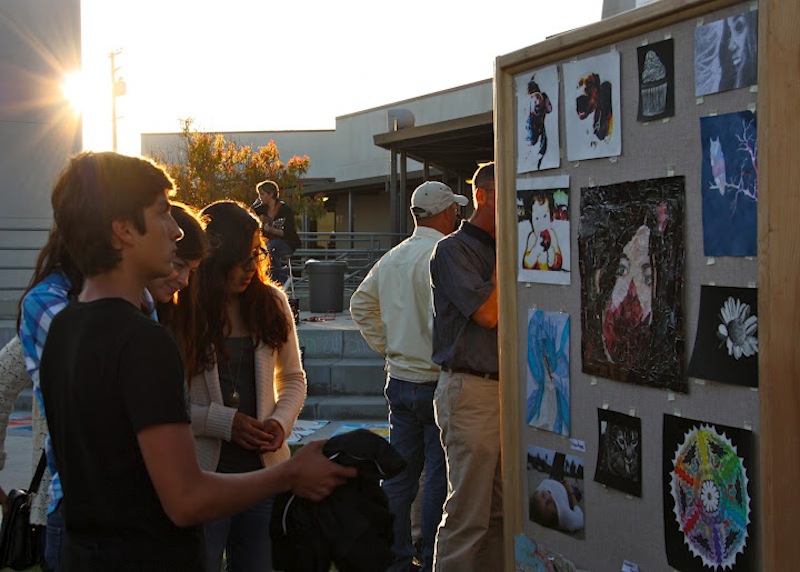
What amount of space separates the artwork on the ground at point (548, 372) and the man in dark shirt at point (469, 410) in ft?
2.94

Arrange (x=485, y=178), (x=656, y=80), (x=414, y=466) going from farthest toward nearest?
(x=414, y=466)
(x=485, y=178)
(x=656, y=80)

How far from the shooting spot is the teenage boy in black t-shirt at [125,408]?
6.61ft

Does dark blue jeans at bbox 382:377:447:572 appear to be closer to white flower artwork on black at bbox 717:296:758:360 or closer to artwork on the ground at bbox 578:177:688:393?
artwork on the ground at bbox 578:177:688:393

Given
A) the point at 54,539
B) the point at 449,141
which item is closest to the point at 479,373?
the point at 54,539

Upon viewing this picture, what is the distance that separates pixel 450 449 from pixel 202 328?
1346 millimetres

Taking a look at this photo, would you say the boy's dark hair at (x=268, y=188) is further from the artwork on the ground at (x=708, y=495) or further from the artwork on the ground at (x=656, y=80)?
the artwork on the ground at (x=708, y=495)

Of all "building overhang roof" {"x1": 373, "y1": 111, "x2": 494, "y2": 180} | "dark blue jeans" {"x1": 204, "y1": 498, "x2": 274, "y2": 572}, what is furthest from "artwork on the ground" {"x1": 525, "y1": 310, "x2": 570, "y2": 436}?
"building overhang roof" {"x1": 373, "y1": 111, "x2": 494, "y2": 180}

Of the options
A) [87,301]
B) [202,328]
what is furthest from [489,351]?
[87,301]

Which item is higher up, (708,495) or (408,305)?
(408,305)

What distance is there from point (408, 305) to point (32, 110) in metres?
12.3

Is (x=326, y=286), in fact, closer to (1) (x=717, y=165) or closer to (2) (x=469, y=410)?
(2) (x=469, y=410)

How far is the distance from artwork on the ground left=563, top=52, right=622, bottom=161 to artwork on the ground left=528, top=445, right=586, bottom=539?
3.17 feet

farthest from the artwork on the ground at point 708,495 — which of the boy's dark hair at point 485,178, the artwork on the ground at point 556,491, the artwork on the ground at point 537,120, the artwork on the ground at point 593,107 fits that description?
the boy's dark hair at point 485,178

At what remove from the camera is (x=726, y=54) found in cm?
241
